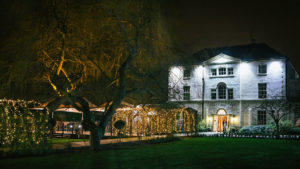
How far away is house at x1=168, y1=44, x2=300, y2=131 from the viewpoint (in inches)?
1191

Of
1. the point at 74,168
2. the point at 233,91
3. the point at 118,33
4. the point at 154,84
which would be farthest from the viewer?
the point at 233,91

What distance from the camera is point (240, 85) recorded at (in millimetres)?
31922

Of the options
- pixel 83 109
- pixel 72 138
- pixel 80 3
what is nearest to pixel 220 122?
pixel 72 138

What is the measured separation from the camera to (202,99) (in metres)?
33.8

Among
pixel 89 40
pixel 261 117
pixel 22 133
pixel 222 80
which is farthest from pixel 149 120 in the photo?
pixel 261 117

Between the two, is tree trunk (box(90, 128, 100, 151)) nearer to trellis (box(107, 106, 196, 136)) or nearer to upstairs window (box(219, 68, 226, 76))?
trellis (box(107, 106, 196, 136))

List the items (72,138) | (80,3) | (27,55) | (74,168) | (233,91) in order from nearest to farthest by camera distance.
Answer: (74,168) < (27,55) < (80,3) < (72,138) < (233,91)

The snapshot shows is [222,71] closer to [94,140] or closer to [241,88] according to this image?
[241,88]

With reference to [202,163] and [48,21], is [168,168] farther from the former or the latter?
[48,21]

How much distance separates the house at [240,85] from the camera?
3025 cm

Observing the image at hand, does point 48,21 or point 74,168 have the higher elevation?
point 48,21

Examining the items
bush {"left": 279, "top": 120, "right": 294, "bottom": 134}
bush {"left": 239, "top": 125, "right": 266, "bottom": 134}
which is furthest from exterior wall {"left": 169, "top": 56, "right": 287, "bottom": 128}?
bush {"left": 279, "top": 120, "right": 294, "bottom": 134}

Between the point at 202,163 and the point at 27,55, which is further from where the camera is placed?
the point at 27,55

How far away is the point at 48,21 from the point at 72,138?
9.27m
